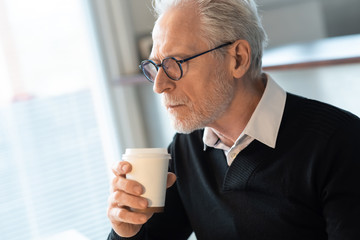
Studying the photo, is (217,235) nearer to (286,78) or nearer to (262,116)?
(262,116)

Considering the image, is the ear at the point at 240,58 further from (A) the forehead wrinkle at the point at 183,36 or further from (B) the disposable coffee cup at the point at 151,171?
(B) the disposable coffee cup at the point at 151,171

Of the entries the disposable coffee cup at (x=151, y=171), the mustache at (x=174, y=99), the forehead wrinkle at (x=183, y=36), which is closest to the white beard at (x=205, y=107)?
the mustache at (x=174, y=99)

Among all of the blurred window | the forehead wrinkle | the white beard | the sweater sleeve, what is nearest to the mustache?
the white beard

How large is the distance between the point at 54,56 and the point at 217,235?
169 centimetres

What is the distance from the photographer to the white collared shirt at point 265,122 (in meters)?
1.25

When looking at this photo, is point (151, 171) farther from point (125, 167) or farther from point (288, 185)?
point (288, 185)

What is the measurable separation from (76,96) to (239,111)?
159cm

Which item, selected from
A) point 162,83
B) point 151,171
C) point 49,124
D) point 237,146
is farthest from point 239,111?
point 49,124

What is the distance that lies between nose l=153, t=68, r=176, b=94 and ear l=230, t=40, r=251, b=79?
17 centimetres

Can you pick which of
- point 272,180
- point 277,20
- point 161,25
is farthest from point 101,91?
point 272,180

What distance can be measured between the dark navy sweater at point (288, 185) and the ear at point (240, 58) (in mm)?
136

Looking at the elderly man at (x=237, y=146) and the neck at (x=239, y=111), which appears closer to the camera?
the elderly man at (x=237, y=146)

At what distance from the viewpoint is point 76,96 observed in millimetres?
2795

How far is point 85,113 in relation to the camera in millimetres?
2830
